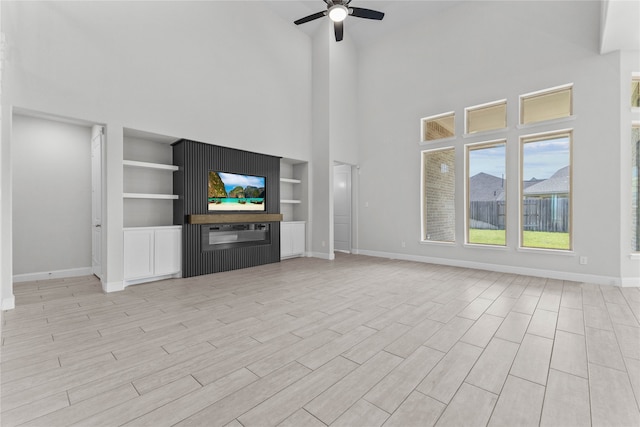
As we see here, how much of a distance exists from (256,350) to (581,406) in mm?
2116

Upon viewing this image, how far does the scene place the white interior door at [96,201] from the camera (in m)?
4.67

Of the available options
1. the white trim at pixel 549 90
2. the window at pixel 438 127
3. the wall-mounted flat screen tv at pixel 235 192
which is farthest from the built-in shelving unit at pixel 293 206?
the white trim at pixel 549 90

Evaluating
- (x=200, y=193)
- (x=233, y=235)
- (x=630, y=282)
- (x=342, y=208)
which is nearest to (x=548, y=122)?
(x=630, y=282)

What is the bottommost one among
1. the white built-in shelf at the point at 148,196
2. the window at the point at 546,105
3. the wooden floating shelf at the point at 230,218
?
the wooden floating shelf at the point at 230,218

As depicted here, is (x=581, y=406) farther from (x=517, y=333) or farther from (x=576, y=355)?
(x=517, y=333)

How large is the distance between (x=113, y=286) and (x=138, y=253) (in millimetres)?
560

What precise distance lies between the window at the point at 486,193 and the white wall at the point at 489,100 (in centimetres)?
17

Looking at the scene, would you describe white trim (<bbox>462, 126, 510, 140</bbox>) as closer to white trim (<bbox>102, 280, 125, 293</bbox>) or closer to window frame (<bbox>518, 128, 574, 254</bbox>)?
window frame (<bbox>518, 128, 574, 254</bbox>)

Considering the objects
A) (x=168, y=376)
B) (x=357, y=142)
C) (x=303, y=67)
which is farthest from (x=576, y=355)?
(x=303, y=67)

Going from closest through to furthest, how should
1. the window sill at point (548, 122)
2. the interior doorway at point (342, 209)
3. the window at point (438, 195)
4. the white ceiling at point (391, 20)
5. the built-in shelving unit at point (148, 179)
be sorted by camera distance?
the white ceiling at point (391, 20)
the window sill at point (548, 122)
the built-in shelving unit at point (148, 179)
the window at point (438, 195)
the interior doorway at point (342, 209)

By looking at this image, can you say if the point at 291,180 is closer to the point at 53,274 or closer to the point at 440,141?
the point at 440,141

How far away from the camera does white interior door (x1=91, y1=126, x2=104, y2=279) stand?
15.3 feet

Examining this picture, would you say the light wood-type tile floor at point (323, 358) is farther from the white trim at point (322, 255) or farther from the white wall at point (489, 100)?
the white trim at point (322, 255)

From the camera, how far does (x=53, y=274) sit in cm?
471
